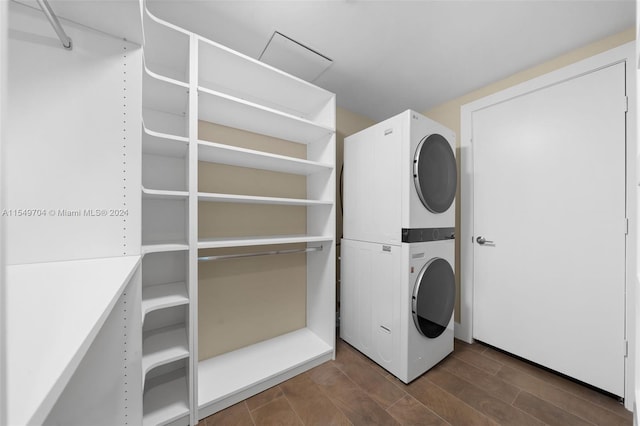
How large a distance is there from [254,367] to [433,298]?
1.41m

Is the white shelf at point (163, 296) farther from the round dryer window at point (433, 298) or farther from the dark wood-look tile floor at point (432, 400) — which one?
the round dryer window at point (433, 298)

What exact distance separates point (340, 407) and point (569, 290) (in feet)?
6.02

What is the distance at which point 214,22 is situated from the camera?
1516mm

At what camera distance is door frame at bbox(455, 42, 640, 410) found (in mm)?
1499

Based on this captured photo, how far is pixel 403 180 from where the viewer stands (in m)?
1.70

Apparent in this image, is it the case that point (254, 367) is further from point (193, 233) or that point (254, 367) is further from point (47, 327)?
point (47, 327)

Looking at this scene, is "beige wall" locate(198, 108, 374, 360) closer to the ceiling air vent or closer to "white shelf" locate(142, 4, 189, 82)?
"white shelf" locate(142, 4, 189, 82)

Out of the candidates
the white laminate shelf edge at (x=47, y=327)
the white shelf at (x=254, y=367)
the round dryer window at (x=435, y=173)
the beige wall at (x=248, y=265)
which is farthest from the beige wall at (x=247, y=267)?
the white laminate shelf edge at (x=47, y=327)

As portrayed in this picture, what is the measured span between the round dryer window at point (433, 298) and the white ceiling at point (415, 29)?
1577mm

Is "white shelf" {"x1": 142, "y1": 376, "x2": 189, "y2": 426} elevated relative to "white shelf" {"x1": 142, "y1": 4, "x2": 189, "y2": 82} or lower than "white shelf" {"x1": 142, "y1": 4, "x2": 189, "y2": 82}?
lower

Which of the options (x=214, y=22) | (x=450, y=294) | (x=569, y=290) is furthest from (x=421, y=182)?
(x=214, y=22)

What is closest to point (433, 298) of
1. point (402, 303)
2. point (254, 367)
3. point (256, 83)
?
point (402, 303)

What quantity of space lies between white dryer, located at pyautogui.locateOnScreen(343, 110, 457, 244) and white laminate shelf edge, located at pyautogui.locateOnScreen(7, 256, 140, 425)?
1550mm

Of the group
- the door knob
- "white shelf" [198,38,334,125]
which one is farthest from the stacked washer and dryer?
"white shelf" [198,38,334,125]
